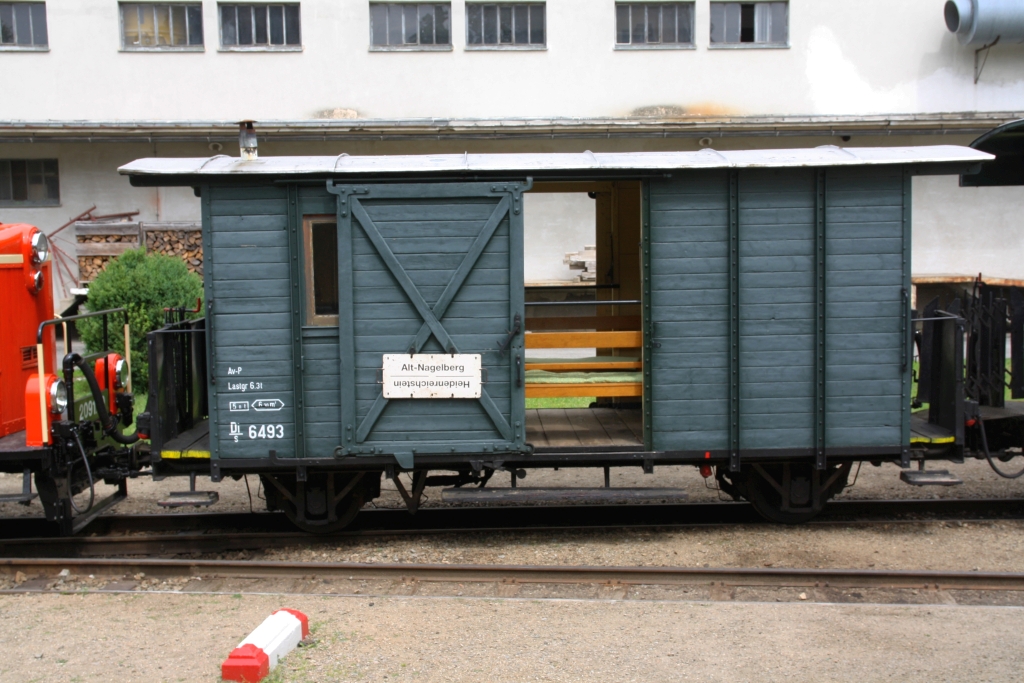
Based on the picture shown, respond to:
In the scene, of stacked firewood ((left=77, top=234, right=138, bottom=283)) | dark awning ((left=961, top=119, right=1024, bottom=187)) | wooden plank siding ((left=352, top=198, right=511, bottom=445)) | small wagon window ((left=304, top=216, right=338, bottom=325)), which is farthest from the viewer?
stacked firewood ((left=77, top=234, right=138, bottom=283))

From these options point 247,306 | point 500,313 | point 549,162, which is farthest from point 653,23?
point 247,306

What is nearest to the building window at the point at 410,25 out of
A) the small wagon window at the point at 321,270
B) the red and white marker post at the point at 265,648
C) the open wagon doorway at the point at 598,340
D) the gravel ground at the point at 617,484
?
the open wagon doorway at the point at 598,340

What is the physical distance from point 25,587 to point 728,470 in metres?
5.67

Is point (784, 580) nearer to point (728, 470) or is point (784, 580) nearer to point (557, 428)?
point (728, 470)

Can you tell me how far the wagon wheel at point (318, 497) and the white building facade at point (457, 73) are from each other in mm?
10498

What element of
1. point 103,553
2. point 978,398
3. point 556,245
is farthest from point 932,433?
point 556,245

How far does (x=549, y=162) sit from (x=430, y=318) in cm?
155

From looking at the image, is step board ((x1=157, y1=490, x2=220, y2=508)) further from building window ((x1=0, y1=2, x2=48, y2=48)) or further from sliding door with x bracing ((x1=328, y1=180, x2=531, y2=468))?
building window ((x1=0, y1=2, x2=48, y2=48))

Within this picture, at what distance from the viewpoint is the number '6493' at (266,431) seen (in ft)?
23.0

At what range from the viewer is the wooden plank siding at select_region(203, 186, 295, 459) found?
6926 millimetres

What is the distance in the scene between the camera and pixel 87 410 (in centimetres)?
761

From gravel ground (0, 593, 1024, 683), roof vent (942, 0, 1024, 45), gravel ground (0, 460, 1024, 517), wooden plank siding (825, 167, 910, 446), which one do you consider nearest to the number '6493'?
gravel ground (0, 593, 1024, 683)

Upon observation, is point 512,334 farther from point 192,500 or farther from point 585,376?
point 192,500

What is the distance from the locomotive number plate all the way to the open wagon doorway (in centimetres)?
67
